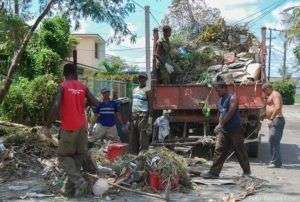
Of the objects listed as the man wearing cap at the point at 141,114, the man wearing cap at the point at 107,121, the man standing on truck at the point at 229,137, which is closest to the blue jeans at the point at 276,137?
the man standing on truck at the point at 229,137

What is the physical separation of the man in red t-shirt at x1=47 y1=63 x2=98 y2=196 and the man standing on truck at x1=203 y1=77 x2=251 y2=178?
2633mm

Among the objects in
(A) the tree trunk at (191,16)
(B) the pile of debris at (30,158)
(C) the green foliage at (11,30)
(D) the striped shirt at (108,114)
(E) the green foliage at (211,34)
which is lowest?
(B) the pile of debris at (30,158)

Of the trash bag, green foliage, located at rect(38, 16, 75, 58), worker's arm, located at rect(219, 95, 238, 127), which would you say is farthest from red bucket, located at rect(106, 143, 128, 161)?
green foliage, located at rect(38, 16, 75, 58)

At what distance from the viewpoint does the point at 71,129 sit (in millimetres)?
9109

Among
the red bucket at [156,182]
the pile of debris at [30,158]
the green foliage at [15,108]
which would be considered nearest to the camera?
the red bucket at [156,182]

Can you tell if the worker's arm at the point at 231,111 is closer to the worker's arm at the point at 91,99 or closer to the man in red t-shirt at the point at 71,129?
the worker's arm at the point at 91,99

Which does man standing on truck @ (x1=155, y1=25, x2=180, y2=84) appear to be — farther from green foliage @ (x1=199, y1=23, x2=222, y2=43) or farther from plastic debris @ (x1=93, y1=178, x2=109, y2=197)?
plastic debris @ (x1=93, y1=178, x2=109, y2=197)

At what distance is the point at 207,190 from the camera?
9.85m

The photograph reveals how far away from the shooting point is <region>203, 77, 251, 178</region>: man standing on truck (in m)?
10.9

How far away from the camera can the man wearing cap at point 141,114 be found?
13.1 m

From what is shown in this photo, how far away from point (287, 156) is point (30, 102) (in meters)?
7.16

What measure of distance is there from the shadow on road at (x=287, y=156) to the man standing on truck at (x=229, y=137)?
2.45 metres

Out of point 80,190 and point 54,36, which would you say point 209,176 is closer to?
point 80,190

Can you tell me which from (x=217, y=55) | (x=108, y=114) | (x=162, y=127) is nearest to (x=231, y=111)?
(x=162, y=127)
